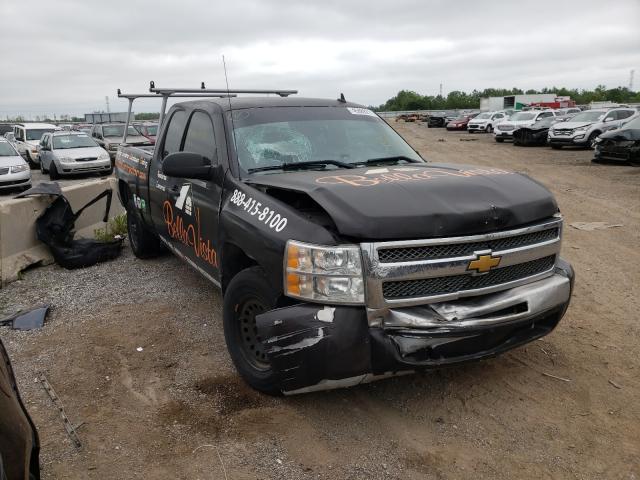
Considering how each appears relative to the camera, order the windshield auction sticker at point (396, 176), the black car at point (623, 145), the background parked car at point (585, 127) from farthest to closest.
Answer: the background parked car at point (585, 127)
the black car at point (623, 145)
the windshield auction sticker at point (396, 176)

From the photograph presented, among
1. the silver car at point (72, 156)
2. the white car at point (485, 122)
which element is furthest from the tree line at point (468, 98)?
the silver car at point (72, 156)

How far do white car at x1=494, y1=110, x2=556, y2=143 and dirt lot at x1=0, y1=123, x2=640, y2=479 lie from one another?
78.1ft

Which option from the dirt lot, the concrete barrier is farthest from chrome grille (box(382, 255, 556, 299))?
the concrete barrier

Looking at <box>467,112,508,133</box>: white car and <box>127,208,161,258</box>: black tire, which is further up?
<box>127,208,161,258</box>: black tire

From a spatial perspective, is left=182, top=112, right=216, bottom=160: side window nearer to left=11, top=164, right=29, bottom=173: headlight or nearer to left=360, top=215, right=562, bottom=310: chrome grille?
left=360, top=215, right=562, bottom=310: chrome grille

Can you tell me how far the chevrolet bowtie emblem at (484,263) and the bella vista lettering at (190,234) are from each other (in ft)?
6.25

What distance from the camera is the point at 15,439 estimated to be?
1.92 meters

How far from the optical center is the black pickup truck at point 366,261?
2814mm

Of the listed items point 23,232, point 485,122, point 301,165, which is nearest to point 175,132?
point 301,165

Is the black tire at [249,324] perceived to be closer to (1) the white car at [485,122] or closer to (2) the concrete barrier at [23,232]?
(2) the concrete barrier at [23,232]

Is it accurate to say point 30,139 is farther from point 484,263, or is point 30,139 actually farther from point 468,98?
point 468,98

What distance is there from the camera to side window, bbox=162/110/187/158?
4977 mm

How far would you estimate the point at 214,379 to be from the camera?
3764 mm

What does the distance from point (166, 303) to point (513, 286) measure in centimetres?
340
